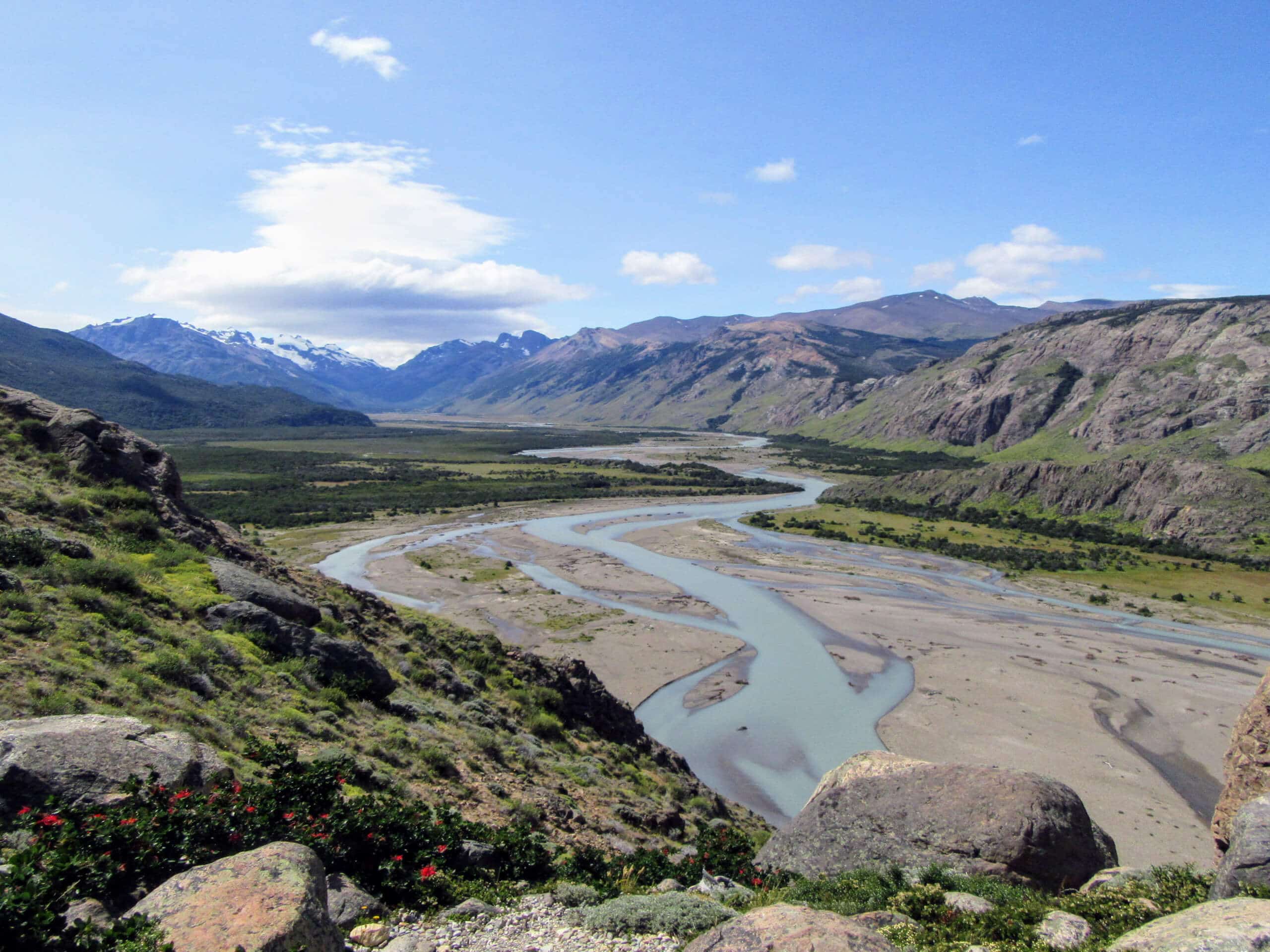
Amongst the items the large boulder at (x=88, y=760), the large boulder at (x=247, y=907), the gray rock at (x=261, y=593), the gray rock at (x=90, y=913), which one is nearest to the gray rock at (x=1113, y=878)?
the large boulder at (x=247, y=907)

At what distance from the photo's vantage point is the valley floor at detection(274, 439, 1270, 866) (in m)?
31.2

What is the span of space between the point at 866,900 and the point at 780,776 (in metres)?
19.5

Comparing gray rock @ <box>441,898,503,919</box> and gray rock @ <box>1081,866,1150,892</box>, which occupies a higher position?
gray rock @ <box>441,898,503,919</box>

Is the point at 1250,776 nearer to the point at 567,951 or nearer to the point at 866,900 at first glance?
the point at 866,900

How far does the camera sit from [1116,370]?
610ft

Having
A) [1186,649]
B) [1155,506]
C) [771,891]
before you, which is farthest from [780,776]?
[1155,506]

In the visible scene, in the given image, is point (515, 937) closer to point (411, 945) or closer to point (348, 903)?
point (411, 945)

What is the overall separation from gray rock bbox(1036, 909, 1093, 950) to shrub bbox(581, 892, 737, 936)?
14.9 ft

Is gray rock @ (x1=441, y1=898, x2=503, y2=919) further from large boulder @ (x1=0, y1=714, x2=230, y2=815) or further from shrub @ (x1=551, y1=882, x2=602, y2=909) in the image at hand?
large boulder @ (x1=0, y1=714, x2=230, y2=815)

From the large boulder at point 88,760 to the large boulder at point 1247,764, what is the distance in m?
20.4

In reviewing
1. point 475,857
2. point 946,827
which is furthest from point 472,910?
point 946,827

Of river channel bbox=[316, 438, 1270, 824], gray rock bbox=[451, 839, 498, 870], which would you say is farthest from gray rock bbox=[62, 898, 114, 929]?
river channel bbox=[316, 438, 1270, 824]

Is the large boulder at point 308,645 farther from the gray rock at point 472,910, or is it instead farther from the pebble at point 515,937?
the pebble at point 515,937

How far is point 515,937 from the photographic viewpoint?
10.0 m
